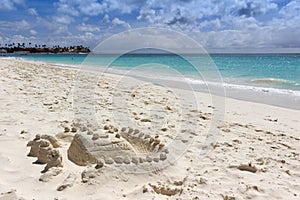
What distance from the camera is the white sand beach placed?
2.24 metres

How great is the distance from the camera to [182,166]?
2.79 metres

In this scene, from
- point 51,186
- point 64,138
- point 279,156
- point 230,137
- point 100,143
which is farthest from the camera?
point 230,137

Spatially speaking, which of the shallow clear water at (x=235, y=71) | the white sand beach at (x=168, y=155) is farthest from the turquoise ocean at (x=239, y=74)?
the white sand beach at (x=168, y=155)

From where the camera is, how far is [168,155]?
289 centimetres

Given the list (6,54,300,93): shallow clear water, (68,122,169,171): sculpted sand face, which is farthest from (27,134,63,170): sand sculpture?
(6,54,300,93): shallow clear water

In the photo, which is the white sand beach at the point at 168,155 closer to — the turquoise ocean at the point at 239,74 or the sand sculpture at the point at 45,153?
the sand sculpture at the point at 45,153

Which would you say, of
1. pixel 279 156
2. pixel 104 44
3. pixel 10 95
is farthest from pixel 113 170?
pixel 10 95

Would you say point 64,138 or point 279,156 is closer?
point 279,156

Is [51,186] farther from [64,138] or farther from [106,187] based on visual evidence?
[64,138]

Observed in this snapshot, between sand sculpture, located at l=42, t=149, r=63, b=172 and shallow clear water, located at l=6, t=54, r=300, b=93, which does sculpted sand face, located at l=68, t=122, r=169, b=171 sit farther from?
shallow clear water, located at l=6, t=54, r=300, b=93

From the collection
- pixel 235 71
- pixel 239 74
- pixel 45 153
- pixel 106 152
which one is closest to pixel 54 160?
pixel 45 153

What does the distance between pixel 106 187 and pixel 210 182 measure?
98 centimetres

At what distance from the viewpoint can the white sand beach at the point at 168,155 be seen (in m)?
2.24

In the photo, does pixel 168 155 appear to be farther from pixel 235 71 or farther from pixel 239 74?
pixel 235 71
